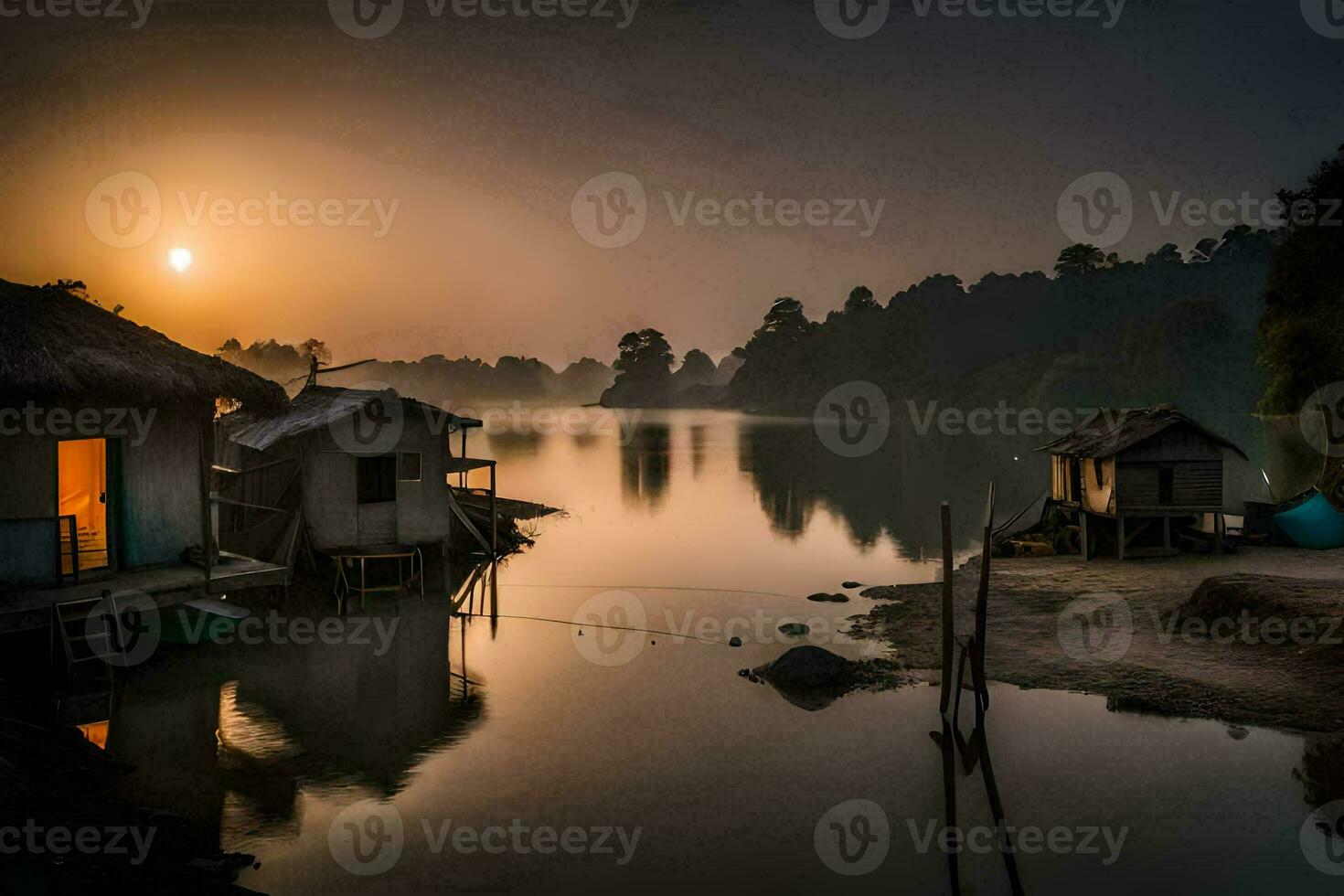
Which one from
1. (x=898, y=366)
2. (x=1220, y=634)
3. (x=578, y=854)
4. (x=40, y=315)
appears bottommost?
(x=578, y=854)

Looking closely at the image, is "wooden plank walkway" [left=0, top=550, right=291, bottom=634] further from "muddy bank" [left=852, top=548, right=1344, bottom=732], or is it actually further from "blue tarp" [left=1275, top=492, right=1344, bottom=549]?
"blue tarp" [left=1275, top=492, right=1344, bottom=549]

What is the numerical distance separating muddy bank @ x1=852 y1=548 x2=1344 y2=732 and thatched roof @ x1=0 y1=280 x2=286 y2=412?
14.9 meters

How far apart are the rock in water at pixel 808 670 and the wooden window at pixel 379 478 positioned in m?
12.0

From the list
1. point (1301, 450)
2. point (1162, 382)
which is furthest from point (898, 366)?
point (1301, 450)

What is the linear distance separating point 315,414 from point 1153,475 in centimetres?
2265

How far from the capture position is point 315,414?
23656 mm

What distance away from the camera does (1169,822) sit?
453 inches

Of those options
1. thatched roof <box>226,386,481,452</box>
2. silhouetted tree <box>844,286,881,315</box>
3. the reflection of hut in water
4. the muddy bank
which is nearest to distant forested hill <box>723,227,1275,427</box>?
silhouetted tree <box>844,286,881,315</box>

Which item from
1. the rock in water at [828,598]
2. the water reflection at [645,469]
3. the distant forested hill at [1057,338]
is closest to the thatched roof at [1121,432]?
the rock in water at [828,598]

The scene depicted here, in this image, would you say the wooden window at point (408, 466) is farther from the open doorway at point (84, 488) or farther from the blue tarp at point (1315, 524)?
the blue tarp at point (1315, 524)

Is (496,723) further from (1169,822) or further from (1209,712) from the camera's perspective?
(1209,712)

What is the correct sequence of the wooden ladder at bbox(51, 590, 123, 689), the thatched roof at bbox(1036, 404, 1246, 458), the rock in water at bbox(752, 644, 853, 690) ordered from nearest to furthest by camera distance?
the wooden ladder at bbox(51, 590, 123, 689) < the rock in water at bbox(752, 644, 853, 690) < the thatched roof at bbox(1036, 404, 1246, 458)

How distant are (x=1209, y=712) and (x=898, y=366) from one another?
143 m

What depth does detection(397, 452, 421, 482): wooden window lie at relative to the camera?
24.3 metres
